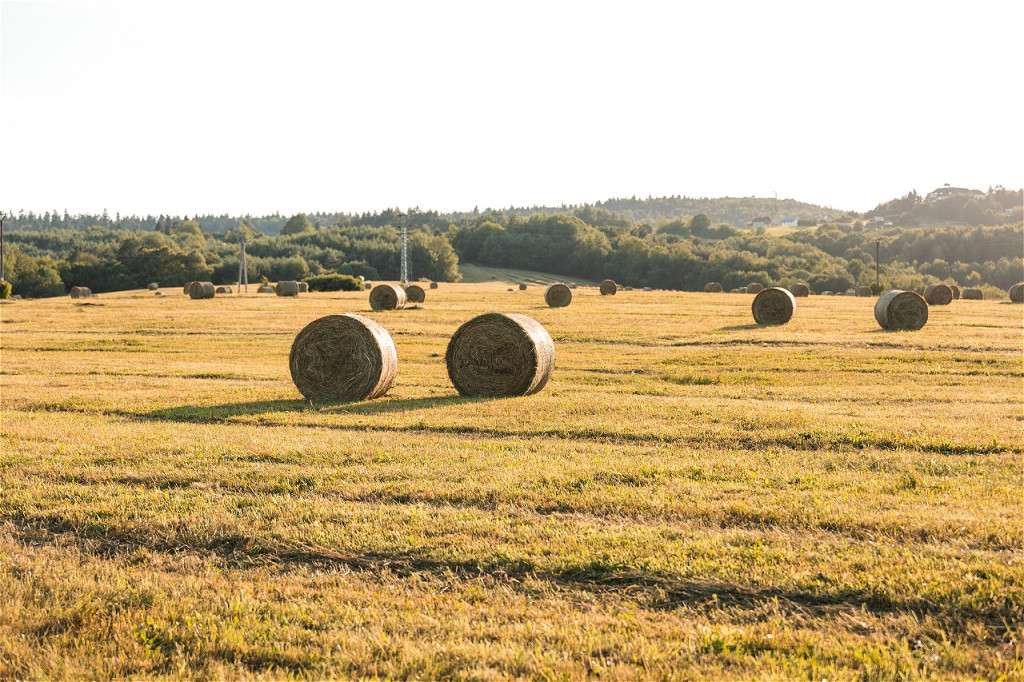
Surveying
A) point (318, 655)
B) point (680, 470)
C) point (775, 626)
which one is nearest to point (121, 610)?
point (318, 655)

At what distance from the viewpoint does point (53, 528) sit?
8734mm

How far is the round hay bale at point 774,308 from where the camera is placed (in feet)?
120

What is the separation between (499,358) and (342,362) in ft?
10.2

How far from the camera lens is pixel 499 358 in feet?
58.6

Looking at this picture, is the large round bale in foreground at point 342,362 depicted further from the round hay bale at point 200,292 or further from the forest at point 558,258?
the forest at point 558,258

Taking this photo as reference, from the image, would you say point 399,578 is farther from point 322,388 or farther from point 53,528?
point 322,388

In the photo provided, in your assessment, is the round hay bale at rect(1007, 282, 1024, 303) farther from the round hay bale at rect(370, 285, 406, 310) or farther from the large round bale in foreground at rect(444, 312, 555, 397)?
the large round bale in foreground at rect(444, 312, 555, 397)

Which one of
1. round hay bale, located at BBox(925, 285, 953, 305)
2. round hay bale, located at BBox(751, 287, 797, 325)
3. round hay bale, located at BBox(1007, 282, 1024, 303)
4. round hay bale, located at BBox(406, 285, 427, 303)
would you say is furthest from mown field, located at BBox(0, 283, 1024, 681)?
round hay bale, located at BBox(1007, 282, 1024, 303)

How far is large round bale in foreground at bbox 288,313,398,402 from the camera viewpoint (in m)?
17.3

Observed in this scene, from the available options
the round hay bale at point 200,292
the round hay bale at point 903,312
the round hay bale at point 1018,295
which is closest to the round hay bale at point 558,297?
the round hay bale at point 903,312

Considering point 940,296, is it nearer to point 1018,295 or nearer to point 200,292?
point 1018,295

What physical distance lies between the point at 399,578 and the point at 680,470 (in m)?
4.38

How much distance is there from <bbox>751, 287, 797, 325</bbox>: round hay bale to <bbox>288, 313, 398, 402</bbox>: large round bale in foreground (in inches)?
897

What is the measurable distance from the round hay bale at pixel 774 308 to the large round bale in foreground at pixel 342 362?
22.8 metres
